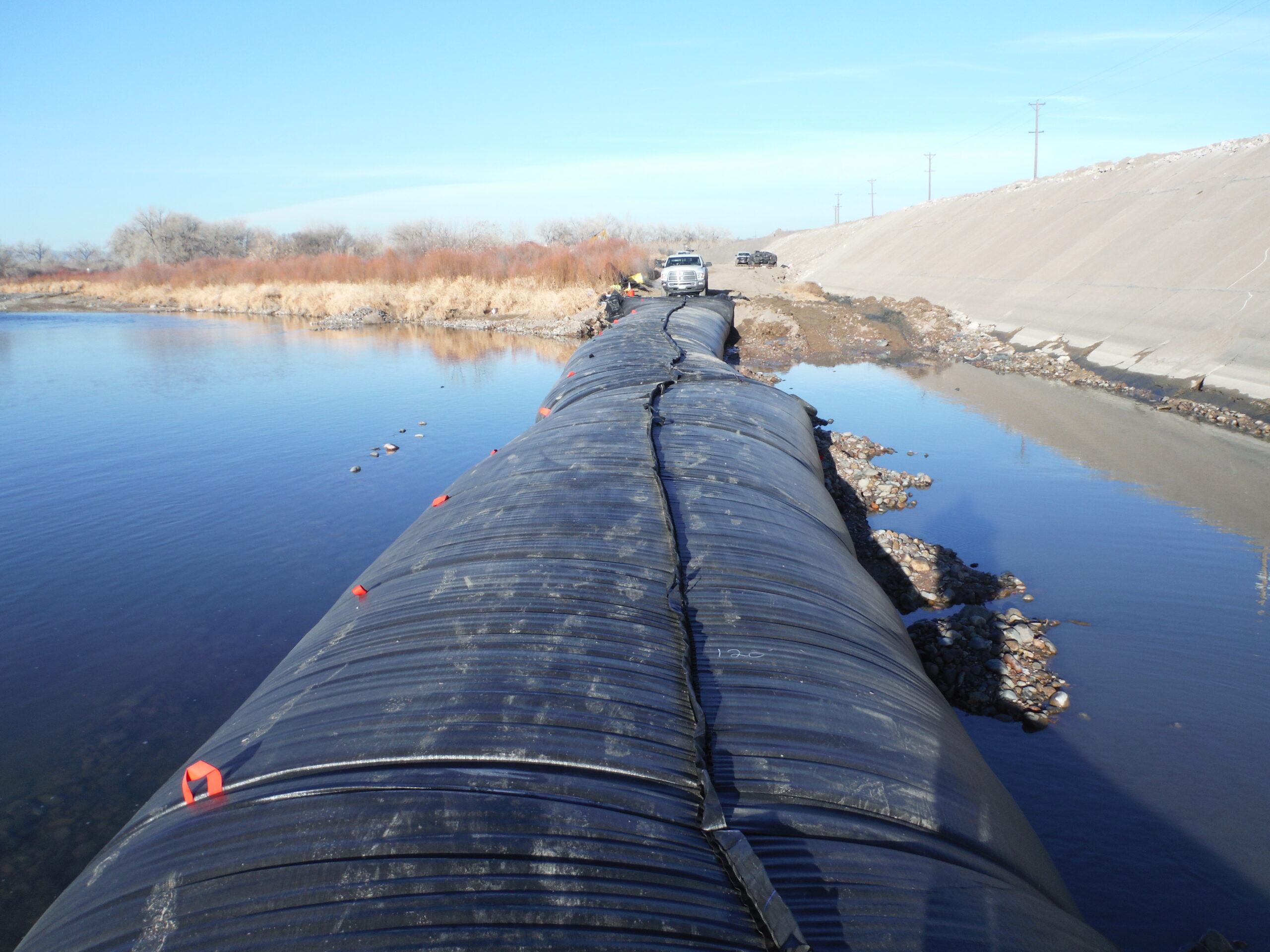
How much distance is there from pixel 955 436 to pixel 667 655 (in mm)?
10750

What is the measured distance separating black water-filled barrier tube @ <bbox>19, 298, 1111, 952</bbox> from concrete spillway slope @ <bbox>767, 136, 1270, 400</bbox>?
44.9ft

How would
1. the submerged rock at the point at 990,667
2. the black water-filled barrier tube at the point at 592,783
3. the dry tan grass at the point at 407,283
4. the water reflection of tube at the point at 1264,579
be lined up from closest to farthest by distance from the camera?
the black water-filled barrier tube at the point at 592,783
the submerged rock at the point at 990,667
the water reflection of tube at the point at 1264,579
the dry tan grass at the point at 407,283

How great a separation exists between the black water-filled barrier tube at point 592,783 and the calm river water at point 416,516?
1.75 metres

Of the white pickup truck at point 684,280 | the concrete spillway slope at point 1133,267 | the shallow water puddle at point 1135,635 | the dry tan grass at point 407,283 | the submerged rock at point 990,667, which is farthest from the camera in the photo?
the dry tan grass at point 407,283

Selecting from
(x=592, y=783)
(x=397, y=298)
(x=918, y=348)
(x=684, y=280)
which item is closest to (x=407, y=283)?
(x=397, y=298)

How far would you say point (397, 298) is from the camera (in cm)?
3319

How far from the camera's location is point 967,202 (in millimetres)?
42656

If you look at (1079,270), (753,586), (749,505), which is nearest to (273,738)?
(753,586)

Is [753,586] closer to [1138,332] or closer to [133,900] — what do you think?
[133,900]

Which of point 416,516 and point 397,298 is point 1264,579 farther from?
point 397,298

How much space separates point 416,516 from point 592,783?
286 inches

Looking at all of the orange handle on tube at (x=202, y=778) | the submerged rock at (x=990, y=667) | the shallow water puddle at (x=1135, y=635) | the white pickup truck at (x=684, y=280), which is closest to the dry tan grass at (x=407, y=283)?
the white pickup truck at (x=684, y=280)

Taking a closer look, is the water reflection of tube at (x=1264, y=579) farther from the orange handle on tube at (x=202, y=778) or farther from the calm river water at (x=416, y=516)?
the orange handle on tube at (x=202, y=778)

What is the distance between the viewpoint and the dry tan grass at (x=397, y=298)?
Answer: 98.9 feet
